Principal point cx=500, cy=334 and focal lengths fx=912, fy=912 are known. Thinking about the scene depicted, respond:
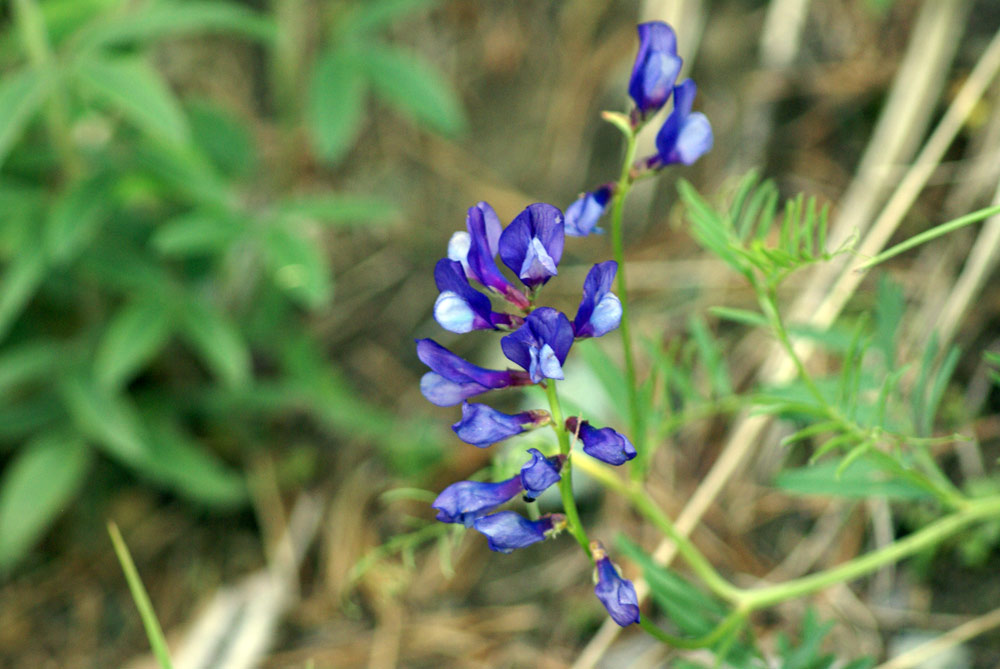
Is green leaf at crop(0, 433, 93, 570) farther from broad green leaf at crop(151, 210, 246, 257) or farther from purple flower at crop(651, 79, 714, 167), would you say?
purple flower at crop(651, 79, 714, 167)

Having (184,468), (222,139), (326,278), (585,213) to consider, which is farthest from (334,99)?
(585,213)

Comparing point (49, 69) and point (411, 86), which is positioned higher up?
point (49, 69)

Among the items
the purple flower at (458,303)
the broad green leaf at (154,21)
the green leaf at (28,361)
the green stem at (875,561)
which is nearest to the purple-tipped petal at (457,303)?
the purple flower at (458,303)

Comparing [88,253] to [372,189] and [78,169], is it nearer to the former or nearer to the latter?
[78,169]

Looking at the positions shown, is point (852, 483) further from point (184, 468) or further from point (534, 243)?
point (184, 468)

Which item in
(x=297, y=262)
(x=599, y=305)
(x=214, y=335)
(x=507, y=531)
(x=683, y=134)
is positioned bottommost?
(x=214, y=335)

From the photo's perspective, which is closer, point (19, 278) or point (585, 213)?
point (585, 213)

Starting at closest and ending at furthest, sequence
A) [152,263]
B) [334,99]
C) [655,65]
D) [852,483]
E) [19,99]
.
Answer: [655,65], [852,483], [19,99], [152,263], [334,99]
